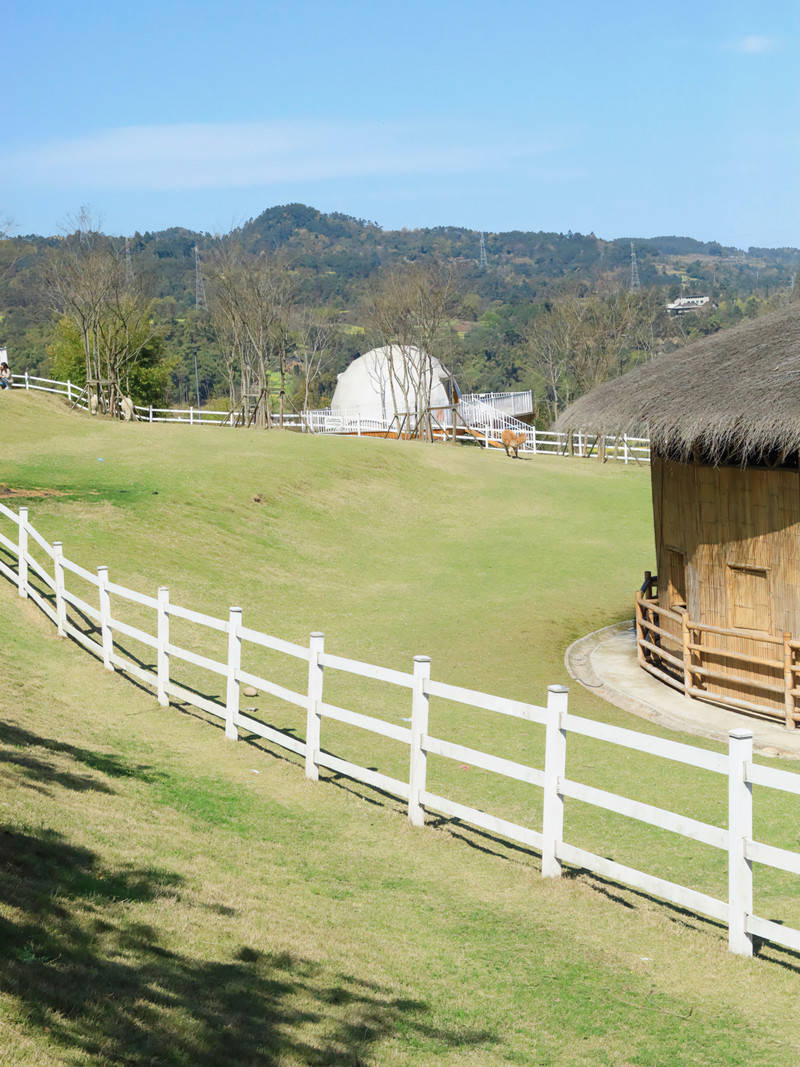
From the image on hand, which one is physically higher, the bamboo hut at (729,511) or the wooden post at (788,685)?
the bamboo hut at (729,511)

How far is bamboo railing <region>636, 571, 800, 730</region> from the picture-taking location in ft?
44.6

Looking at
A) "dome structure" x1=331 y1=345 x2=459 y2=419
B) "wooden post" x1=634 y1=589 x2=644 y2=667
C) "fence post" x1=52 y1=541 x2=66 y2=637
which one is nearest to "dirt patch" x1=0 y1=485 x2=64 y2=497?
"fence post" x1=52 y1=541 x2=66 y2=637

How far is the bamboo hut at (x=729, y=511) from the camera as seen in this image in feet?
45.0

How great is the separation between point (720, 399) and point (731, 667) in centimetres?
380

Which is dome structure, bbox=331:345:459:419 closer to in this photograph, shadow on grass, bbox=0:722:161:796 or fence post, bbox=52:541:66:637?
fence post, bbox=52:541:66:637

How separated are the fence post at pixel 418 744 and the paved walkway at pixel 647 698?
5639mm

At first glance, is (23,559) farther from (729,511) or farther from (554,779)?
(554,779)

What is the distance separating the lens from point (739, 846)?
242 inches

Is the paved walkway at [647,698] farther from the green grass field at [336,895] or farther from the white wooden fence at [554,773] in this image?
the white wooden fence at [554,773]

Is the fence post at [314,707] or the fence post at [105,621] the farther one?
the fence post at [105,621]

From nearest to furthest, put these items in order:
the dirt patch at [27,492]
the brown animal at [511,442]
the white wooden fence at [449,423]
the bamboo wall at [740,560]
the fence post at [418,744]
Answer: the fence post at [418,744], the bamboo wall at [740,560], the dirt patch at [27,492], the brown animal at [511,442], the white wooden fence at [449,423]

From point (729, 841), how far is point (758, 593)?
28.9 feet

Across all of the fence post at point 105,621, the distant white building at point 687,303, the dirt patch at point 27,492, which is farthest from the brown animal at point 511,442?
the distant white building at point 687,303

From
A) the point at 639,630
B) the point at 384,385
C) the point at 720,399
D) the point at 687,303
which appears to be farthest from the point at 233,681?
the point at 687,303
